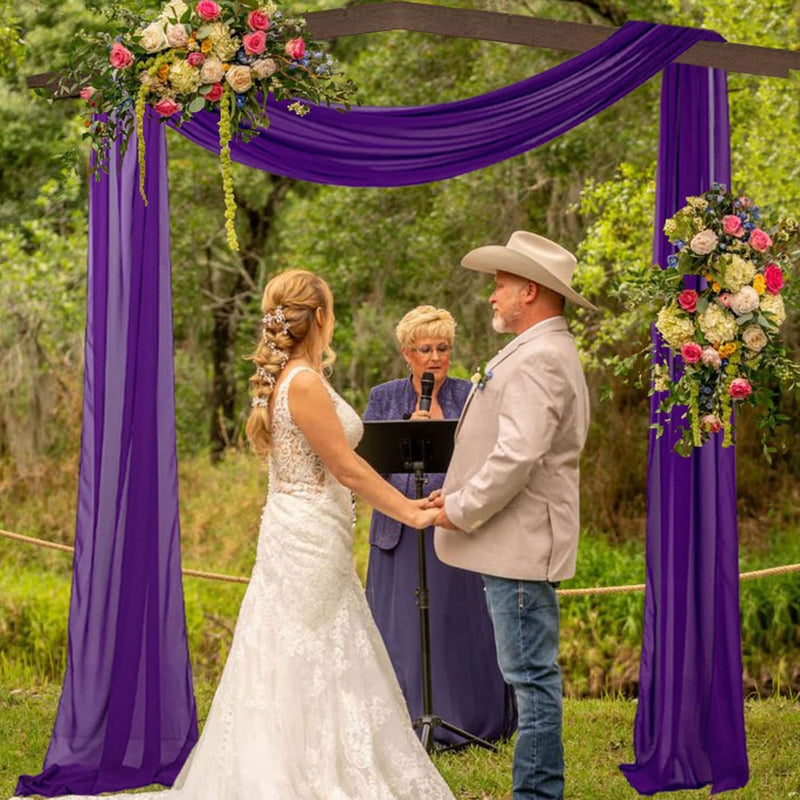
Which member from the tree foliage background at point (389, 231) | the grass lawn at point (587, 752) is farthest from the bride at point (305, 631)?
the tree foliage background at point (389, 231)

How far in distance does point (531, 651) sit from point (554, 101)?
228cm

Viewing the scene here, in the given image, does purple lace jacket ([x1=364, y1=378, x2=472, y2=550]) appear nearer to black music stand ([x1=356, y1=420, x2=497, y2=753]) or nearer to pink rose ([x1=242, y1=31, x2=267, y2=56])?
black music stand ([x1=356, y1=420, x2=497, y2=753])

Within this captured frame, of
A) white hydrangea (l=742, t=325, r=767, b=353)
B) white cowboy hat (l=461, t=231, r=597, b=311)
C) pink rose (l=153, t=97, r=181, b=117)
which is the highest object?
pink rose (l=153, t=97, r=181, b=117)

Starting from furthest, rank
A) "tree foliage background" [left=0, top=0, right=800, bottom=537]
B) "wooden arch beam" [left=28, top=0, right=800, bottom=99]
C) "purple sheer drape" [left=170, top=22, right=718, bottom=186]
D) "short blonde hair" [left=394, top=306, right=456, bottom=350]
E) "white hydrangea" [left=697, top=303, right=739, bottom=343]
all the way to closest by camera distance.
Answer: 1. "tree foliage background" [left=0, top=0, right=800, bottom=537]
2. "short blonde hair" [left=394, top=306, right=456, bottom=350]
3. "purple sheer drape" [left=170, top=22, right=718, bottom=186]
4. "wooden arch beam" [left=28, top=0, right=800, bottom=99]
5. "white hydrangea" [left=697, top=303, right=739, bottom=343]

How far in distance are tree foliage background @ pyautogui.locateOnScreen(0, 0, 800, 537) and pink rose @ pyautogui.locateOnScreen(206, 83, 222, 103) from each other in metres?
5.07

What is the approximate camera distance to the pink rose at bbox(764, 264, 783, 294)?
190 inches

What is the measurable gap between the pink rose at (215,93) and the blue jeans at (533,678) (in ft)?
6.49

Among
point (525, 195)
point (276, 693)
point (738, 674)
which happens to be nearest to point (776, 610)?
point (738, 674)

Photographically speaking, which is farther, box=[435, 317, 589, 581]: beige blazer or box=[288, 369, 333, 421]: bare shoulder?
box=[288, 369, 333, 421]: bare shoulder

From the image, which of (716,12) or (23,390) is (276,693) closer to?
(716,12)

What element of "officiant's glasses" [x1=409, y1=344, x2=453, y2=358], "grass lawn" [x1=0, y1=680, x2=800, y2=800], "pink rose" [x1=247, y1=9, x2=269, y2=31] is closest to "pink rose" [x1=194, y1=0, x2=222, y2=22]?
"pink rose" [x1=247, y1=9, x2=269, y2=31]

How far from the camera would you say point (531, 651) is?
443 centimetres

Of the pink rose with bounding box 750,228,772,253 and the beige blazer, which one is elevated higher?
the pink rose with bounding box 750,228,772,253

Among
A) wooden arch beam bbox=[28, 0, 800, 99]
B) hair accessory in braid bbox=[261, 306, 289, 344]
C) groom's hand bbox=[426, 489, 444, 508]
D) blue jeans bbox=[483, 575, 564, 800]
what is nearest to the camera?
blue jeans bbox=[483, 575, 564, 800]
